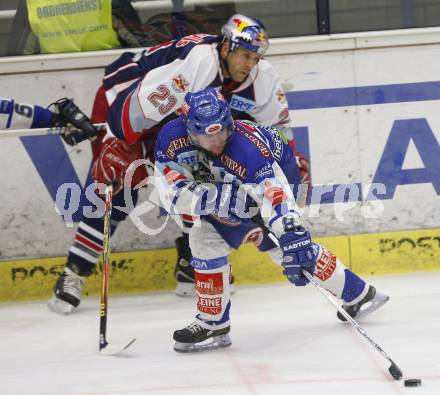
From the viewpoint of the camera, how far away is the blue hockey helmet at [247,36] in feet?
13.5

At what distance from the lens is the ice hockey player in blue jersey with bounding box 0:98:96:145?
430 cm

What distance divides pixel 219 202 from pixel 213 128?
0.89ft

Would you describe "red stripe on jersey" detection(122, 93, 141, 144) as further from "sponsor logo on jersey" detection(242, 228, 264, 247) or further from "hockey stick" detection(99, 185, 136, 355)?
"sponsor logo on jersey" detection(242, 228, 264, 247)

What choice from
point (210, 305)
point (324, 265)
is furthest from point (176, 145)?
point (324, 265)

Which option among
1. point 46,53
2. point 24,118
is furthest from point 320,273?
point 46,53

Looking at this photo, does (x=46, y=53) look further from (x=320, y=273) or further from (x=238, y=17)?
(x=320, y=273)

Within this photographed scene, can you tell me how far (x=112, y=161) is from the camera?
429 centimetres

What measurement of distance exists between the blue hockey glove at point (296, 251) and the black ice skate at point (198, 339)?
1.51ft

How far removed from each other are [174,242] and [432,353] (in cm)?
166

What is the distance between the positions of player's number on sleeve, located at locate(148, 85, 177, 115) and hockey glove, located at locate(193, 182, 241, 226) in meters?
0.77

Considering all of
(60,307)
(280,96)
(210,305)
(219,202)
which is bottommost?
(60,307)

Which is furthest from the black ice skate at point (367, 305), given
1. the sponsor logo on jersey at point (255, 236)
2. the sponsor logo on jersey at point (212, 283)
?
the sponsor logo on jersey at point (212, 283)

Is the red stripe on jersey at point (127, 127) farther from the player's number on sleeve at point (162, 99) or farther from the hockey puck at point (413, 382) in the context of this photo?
the hockey puck at point (413, 382)

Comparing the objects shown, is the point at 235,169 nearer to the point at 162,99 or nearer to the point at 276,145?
the point at 276,145
